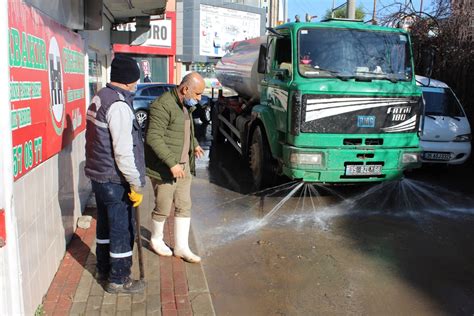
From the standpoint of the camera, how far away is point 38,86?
3.46 meters

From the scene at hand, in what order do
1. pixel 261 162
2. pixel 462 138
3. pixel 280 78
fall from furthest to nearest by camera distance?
pixel 462 138 → pixel 261 162 → pixel 280 78

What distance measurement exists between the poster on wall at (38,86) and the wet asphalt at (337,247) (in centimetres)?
193

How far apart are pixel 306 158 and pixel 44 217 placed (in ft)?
12.1

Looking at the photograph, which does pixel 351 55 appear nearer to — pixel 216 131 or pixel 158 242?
pixel 158 242

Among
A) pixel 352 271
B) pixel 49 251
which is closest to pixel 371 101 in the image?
pixel 352 271

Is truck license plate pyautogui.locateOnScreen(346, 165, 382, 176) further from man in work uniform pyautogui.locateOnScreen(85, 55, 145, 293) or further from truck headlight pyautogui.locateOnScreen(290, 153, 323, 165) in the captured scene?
man in work uniform pyautogui.locateOnScreen(85, 55, 145, 293)

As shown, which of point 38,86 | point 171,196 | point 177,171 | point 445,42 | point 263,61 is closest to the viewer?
point 38,86

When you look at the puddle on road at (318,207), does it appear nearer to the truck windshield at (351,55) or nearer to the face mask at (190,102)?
the face mask at (190,102)

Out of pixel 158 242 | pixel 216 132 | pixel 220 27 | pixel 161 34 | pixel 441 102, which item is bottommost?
pixel 158 242

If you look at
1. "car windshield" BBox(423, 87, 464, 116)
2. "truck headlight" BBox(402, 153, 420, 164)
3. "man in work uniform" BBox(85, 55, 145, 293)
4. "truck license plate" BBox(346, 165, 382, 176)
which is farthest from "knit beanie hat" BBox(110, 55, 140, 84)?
"car windshield" BBox(423, 87, 464, 116)

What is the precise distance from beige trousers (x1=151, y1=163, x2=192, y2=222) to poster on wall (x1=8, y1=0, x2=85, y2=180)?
3.21 ft

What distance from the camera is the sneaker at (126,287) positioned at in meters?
3.96

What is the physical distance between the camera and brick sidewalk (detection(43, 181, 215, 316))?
147 inches

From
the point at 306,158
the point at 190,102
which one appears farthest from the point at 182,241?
the point at 306,158
